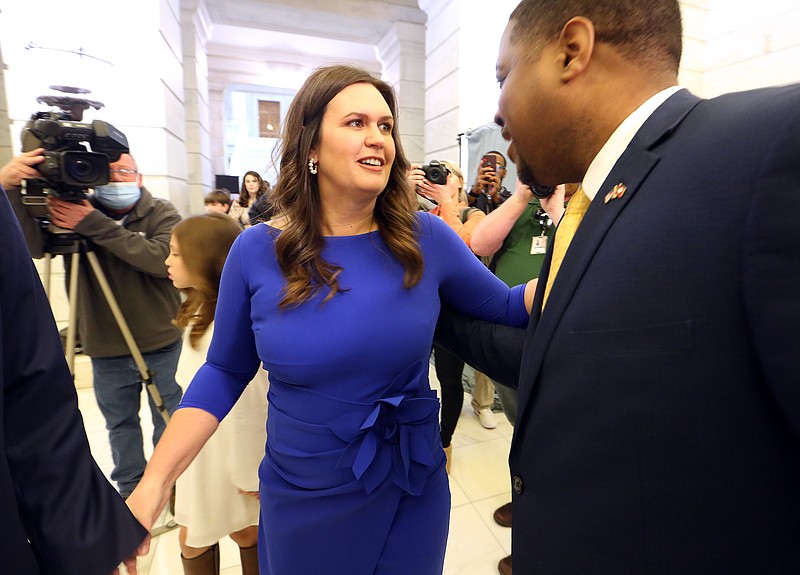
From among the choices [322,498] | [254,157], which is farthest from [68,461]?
[254,157]

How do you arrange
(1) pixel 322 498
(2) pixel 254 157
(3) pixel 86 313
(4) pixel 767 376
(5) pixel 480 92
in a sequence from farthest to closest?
(2) pixel 254 157
(5) pixel 480 92
(3) pixel 86 313
(1) pixel 322 498
(4) pixel 767 376

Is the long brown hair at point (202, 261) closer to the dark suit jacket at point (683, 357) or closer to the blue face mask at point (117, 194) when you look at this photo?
the blue face mask at point (117, 194)

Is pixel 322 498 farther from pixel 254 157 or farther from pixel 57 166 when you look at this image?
pixel 254 157

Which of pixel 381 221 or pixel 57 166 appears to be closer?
pixel 381 221

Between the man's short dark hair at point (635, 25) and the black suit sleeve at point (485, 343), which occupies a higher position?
the man's short dark hair at point (635, 25)

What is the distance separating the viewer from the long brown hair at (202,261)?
148 cm

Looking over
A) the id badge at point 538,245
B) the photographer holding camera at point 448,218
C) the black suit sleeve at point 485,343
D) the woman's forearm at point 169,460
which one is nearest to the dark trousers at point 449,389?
the photographer holding camera at point 448,218

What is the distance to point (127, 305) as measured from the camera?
2.10 metres

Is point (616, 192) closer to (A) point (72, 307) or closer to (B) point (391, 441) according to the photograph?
(B) point (391, 441)

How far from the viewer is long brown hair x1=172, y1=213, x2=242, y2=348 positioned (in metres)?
1.48

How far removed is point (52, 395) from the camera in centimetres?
62

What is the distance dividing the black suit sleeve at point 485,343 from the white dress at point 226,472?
0.65m

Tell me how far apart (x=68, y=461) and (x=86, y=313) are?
5.61ft

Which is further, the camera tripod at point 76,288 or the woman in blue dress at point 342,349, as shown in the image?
the camera tripod at point 76,288
